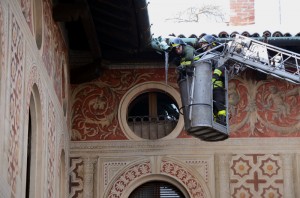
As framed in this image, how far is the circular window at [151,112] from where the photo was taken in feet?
57.2

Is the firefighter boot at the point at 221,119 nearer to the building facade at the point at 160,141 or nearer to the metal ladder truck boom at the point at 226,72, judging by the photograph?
the metal ladder truck boom at the point at 226,72

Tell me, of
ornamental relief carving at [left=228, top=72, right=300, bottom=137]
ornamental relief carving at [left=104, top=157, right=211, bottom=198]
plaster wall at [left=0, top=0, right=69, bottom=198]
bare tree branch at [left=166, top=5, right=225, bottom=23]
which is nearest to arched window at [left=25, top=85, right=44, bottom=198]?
plaster wall at [left=0, top=0, right=69, bottom=198]

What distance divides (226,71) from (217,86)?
45 cm

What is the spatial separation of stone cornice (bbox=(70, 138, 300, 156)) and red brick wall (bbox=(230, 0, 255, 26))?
478 cm

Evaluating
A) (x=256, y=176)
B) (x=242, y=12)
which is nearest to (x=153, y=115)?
(x=256, y=176)

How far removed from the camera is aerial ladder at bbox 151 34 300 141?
1507 centimetres

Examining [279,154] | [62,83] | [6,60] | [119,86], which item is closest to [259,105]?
[279,154]

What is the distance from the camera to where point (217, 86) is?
51.1ft

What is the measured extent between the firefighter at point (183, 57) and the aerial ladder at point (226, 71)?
0.10 m

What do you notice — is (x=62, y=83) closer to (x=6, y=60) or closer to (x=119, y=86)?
(x=119, y=86)

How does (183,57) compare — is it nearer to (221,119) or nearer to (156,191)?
(221,119)

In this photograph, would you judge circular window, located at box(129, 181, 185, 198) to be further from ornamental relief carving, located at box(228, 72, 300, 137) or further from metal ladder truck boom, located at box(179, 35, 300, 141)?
metal ladder truck boom, located at box(179, 35, 300, 141)

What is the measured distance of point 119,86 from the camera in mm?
17656

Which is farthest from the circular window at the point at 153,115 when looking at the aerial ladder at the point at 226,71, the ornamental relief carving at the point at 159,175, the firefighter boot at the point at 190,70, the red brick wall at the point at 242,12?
the red brick wall at the point at 242,12
